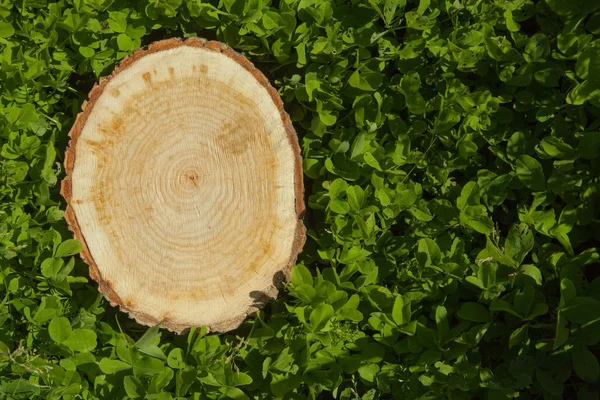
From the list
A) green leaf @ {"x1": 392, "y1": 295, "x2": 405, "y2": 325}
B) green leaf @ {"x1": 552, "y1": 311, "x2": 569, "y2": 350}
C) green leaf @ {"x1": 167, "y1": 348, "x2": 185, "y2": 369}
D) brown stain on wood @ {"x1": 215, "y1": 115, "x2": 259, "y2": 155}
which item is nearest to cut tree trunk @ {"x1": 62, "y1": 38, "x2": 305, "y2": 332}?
brown stain on wood @ {"x1": 215, "y1": 115, "x2": 259, "y2": 155}

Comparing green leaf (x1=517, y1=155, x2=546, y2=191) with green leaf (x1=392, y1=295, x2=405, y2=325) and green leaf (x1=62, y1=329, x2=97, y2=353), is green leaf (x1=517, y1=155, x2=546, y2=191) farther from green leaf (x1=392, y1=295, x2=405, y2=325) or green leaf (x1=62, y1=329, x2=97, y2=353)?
green leaf (x1=62, y1=329, x2=97, y2=353)

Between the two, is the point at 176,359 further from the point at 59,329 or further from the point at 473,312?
the point at 473,312

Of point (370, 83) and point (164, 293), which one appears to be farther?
point (370, 83)

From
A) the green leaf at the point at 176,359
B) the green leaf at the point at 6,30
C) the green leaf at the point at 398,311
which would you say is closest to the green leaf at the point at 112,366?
the green leaf at the point at 176,359

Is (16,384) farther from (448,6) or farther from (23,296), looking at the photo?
(448,6)

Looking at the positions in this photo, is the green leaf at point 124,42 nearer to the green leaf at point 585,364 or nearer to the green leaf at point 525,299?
the green leaf at point 525,299

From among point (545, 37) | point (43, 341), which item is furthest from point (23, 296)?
point (545, 37)

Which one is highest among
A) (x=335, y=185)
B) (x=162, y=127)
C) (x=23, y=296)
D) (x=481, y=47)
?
(x=481, y=47)
